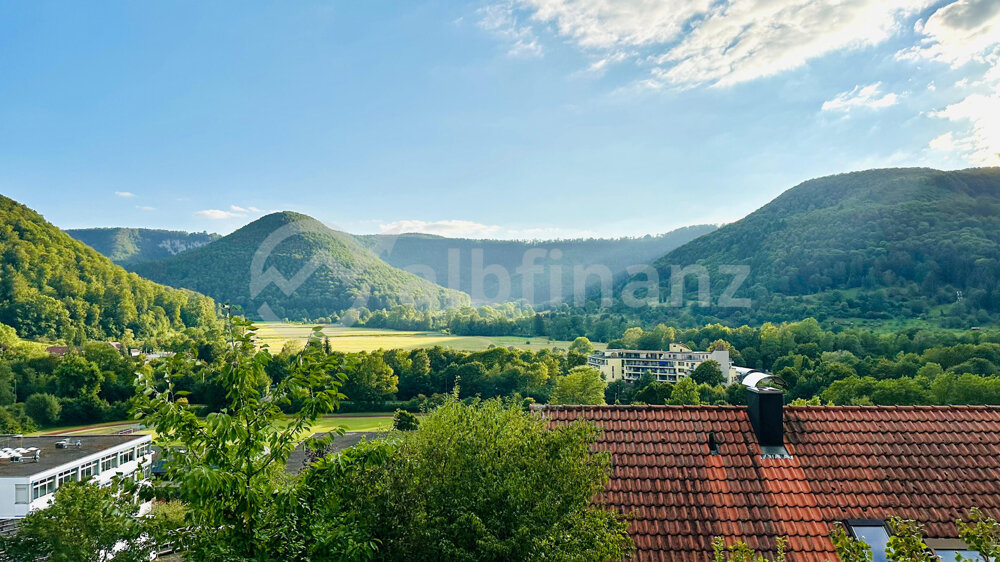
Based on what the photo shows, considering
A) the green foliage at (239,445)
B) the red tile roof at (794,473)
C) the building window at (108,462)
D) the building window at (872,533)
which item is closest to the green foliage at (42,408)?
the building window at (108,462)

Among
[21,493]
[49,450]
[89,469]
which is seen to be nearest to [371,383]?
[49,450]

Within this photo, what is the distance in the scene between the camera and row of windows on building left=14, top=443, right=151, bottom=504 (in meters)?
27.3

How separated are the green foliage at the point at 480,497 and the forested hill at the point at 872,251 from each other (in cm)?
11439

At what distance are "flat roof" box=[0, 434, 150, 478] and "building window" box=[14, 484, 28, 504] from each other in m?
0.55

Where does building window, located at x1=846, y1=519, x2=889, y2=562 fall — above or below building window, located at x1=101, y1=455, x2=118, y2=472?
above

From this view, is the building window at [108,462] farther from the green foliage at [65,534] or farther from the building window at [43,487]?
the green foliage at [65,534]

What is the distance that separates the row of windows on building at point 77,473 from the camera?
27344 millimetres

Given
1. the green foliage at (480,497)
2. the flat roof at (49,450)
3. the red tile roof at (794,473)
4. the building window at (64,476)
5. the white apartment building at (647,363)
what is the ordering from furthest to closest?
the white apartment building at (647,363), the building window at (64,476), the flat roof at (49,450), the red tile roof at (794,473), the green foliage at (480,497)

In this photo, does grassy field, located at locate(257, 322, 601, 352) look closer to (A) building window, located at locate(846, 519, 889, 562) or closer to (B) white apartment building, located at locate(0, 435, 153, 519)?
(B) white apartment building, located at locate(0, 435, 153, 519)

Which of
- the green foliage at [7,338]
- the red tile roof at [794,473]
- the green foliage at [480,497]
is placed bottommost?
the green foliage at [7,338]

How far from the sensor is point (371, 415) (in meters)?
64.4

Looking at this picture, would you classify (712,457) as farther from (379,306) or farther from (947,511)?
(379,306)

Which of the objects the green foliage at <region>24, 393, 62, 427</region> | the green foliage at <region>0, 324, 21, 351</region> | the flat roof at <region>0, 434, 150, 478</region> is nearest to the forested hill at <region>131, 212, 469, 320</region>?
the green foliage at <region>0, 324, 21, 351</region>

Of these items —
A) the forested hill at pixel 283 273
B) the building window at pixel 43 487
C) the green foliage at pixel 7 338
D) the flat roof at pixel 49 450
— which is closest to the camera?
the building window at pixel 43 487
